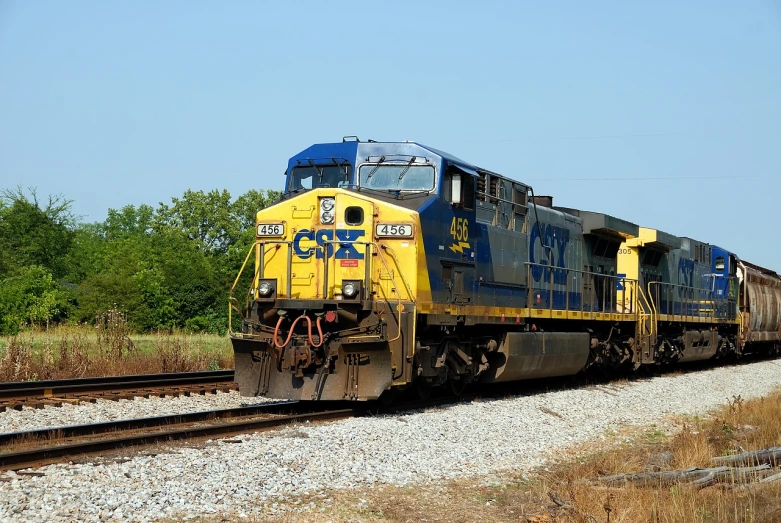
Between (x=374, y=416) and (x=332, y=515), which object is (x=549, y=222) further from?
(x=332, y=515)

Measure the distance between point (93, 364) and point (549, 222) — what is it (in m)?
9.13

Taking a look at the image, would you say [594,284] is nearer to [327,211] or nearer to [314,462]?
[327,211]

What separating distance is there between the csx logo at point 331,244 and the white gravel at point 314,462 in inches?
89.6

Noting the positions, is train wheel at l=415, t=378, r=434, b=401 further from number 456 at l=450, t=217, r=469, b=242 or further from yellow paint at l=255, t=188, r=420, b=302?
number 456 at l=450, t=217, r=469, b=242

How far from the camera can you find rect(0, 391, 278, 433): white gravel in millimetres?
9883

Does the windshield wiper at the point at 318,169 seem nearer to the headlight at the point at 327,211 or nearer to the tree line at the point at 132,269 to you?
the headlight at the point at 327,211

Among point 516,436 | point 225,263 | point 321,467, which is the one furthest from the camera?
point 225,263

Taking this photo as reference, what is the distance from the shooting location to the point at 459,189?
Answer: 486 inches

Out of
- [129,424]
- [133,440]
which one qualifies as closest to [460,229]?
[129,424]

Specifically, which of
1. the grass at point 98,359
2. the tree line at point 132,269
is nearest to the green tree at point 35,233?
the tree line at point 132,269

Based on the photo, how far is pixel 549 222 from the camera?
1653 cm

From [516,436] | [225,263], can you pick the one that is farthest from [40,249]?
[516,436]

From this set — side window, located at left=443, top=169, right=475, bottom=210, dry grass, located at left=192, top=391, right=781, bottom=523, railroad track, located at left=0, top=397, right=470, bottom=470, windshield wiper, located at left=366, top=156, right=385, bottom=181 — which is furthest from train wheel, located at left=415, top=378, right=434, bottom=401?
dry grass, located at left=192, top=391, right=781, bottom=523

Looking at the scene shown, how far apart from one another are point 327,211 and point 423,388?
3.00m
